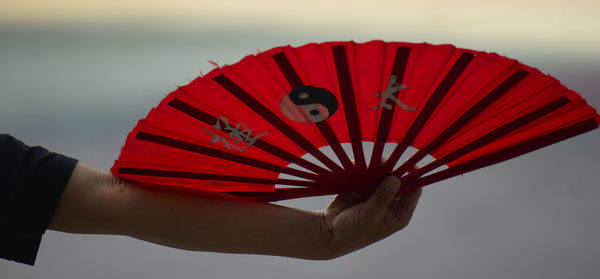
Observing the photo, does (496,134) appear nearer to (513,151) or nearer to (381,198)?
(513,151)

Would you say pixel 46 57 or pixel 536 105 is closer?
pixel 536 105

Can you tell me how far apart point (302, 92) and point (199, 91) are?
100 mm

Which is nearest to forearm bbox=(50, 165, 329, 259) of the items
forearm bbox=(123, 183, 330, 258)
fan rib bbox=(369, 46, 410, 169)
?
forearm bbox=(123, 183, 330, 258)

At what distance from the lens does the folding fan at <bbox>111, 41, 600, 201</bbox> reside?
1.70 ft

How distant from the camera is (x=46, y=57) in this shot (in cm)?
273

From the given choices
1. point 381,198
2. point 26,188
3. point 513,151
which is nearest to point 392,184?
point 381,198

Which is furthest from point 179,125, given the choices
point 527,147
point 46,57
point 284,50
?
point 46,57

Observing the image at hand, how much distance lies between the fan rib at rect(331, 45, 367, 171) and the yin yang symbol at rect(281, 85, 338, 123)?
0.5 inches

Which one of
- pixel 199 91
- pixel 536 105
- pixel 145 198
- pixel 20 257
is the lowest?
pixel 20 257

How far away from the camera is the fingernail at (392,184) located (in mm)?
550

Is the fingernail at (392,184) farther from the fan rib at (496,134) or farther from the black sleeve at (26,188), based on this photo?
the black sleeve at (26,188)

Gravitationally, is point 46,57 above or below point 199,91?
above

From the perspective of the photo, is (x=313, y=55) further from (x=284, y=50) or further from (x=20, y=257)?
(x=20, y=257)

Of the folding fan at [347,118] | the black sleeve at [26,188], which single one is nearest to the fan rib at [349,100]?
the folding fan at [347,118]
